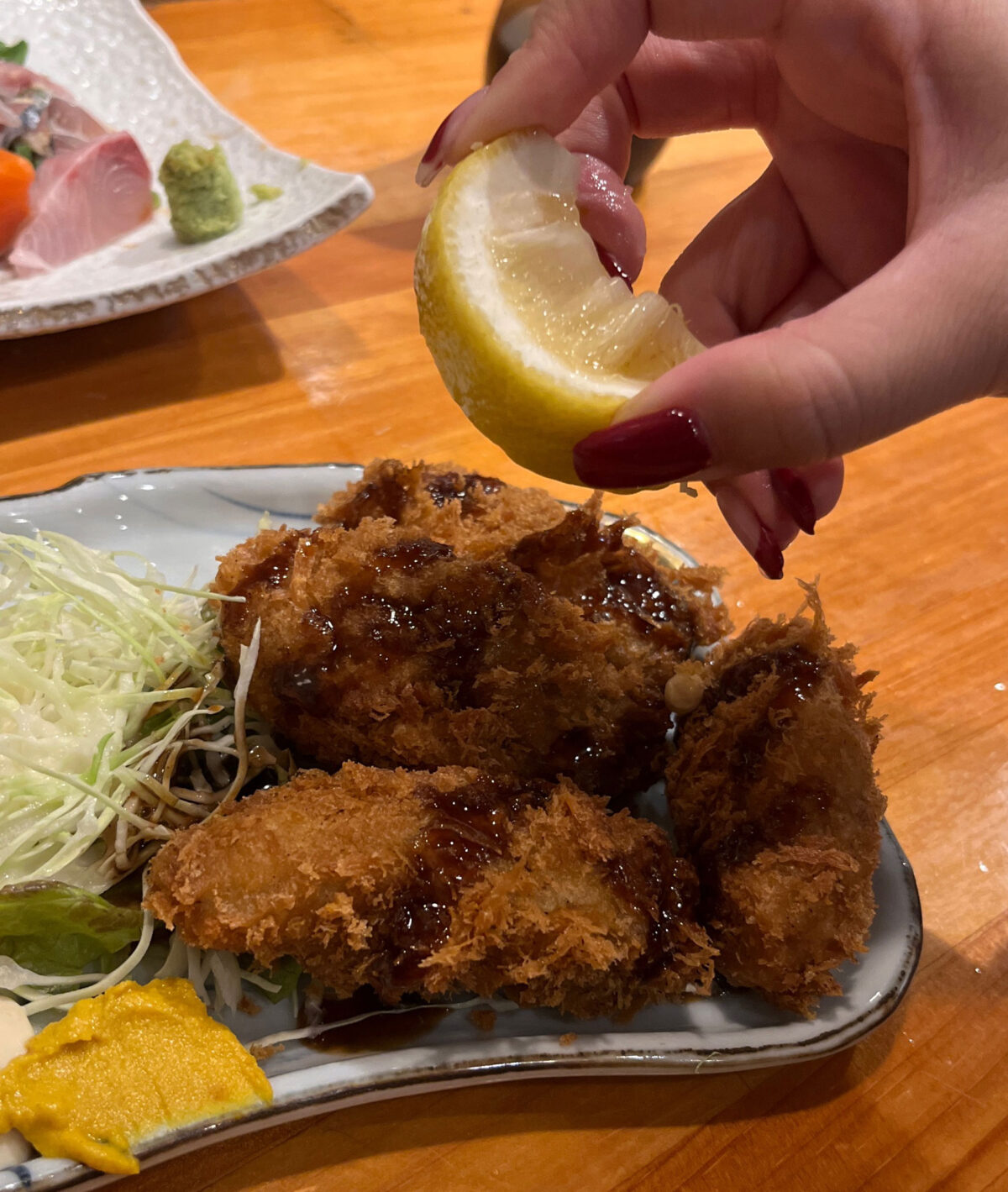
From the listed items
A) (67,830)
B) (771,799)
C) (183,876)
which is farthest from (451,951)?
(67,830)

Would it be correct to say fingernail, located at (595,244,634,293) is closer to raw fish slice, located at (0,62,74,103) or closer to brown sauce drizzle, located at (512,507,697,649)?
brown sauce drizzle, located at (512,507,697,649)

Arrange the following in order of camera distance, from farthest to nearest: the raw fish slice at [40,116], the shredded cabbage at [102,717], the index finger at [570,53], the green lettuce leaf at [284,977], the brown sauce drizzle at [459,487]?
the raw fish slice at [40,116], the brown sauce drizzle at [459,487], the shredded cabbage at [102,717], the green lettuce leaf at [284,977], the index finger at [570,53]

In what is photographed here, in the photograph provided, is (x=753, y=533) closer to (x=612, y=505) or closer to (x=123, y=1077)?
(x=612, y=505)

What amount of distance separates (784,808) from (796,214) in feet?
4.27

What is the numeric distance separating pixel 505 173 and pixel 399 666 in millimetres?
879

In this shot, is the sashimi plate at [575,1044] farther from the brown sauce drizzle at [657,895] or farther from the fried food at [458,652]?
the fried food at [458,652]

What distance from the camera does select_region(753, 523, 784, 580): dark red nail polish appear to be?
184 centimetres

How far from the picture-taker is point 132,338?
2.88 m

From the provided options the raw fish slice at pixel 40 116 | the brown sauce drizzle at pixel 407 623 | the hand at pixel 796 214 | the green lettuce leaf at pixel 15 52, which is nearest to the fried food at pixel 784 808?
the hand at pixel 796 214

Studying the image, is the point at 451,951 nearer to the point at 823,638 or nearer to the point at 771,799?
the point at 771,799

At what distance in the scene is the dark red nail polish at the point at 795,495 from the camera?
5.89ft

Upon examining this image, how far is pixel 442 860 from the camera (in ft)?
5.06

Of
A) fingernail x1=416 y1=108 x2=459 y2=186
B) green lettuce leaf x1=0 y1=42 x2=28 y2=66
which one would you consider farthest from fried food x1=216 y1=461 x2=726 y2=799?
green lettuce leaf x1=0 y1=42 x2=28 y2=66

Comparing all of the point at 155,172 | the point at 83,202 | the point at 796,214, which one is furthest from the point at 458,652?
the point at 155,172
